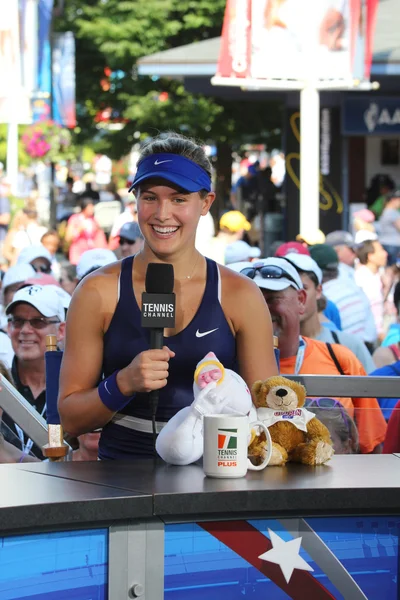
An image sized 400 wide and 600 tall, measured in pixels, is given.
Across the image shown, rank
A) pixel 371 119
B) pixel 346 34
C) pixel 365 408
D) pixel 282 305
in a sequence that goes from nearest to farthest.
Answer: pixel 365 408 < pixel 282 305 < pixel 346 34 < pixel 371 119

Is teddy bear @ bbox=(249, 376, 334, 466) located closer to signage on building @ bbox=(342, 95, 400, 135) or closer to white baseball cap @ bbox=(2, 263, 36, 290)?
white baseball cap @ bbox=(2, 263, 36, 290)

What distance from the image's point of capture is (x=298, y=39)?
Result: 17.0 meters

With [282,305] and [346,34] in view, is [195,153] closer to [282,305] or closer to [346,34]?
[282,305]

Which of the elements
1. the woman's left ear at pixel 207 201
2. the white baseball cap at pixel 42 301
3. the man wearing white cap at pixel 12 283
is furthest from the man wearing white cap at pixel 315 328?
the woman's left ear at pixel 207 201

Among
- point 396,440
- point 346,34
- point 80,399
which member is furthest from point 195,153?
point 346,34

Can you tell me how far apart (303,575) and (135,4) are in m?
30.3

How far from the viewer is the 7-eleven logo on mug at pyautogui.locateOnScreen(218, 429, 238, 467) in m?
3.18

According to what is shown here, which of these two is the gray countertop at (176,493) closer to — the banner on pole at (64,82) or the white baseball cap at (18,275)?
the white baseball cap at (18,275)

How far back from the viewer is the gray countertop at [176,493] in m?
2.90

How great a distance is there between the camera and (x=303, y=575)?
3.15 metres

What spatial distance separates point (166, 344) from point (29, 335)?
323 cm

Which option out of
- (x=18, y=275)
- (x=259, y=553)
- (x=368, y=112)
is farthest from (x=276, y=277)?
→ (x=368, y=112)

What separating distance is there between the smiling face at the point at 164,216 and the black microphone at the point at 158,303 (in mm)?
337

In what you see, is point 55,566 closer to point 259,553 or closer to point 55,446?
point 259,553
